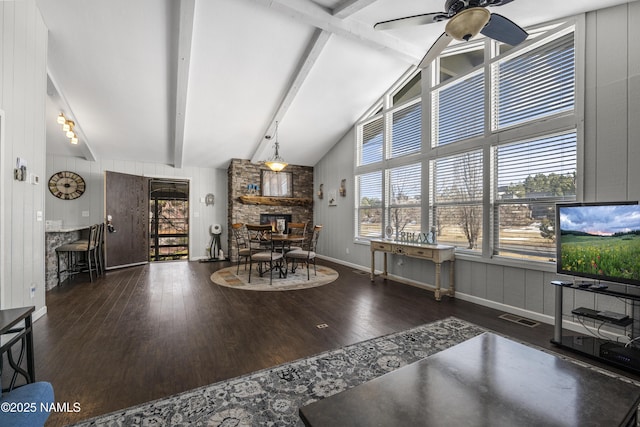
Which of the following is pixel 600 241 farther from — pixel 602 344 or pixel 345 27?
pixel 345 27

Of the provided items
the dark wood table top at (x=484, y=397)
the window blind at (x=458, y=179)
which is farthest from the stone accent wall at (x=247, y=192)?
the dark wood table top at (x=484, y=397)

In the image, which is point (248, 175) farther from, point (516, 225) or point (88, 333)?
point (516, 225)

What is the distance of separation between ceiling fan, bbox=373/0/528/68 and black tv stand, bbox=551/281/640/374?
225cm

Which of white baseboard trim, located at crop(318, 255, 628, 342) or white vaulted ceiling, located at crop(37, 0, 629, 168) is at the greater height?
white vaulted ceiling, located at crop(37, 0, 629, 168)

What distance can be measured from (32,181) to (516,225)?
5.60 m

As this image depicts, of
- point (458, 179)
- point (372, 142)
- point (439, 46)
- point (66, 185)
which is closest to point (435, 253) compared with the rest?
point (458, 179)

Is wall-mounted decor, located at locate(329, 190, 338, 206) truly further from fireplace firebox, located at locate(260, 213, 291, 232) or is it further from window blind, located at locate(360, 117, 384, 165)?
fireplace firebox, located at locate(260, 213, 291, 232)

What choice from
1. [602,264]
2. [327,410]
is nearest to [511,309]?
[602,264]

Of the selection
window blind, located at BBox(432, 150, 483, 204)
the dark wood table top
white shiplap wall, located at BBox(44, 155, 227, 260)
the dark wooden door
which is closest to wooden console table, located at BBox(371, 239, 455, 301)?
window blind, located at BBox(432, 150, 483, 204)

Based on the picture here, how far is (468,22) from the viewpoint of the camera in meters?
1.89

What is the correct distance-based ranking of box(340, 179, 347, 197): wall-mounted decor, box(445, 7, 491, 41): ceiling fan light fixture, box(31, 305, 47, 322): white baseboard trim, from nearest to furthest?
box(445, 7, 491, 41): ceiling fan light fixture
box(31, 305, 47, 322): white baseboard trim
box(340, 179, 347, 197): wall-mounted decor

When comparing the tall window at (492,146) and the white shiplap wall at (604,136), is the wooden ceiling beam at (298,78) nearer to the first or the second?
the tall window at (492,146)

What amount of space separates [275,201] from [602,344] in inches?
256

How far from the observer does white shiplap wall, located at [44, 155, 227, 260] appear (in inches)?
245
